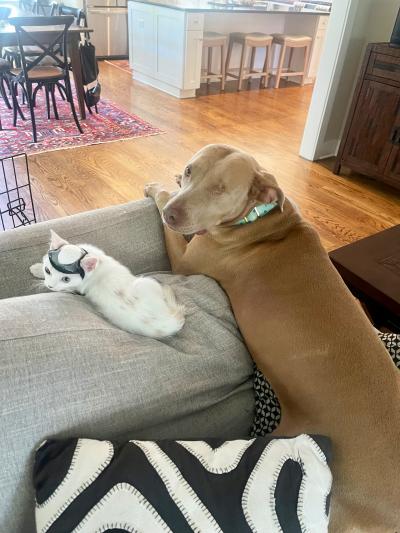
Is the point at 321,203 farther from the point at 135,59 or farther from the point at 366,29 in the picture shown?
the point at 135,59

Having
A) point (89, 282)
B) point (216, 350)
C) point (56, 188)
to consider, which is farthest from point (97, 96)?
point (216, 350)

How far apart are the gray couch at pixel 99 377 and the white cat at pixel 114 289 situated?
40mm

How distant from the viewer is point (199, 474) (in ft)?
2.13

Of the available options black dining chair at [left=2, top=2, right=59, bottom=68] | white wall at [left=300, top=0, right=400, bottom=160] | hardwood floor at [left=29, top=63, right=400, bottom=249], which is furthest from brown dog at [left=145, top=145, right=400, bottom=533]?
black dining chair at [left=2, top=2, right=59, bottom=68]

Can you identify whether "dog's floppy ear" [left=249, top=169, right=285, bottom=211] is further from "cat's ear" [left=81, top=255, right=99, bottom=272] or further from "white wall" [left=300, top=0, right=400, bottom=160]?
"white wall" [left=300, top=0, right=400, bottom=160]

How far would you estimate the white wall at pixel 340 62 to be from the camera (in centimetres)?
317

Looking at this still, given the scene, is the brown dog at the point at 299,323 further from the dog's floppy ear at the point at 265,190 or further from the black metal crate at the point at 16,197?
the black metal crate at the point at 16,197

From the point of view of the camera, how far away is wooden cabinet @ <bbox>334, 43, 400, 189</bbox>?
3021 mm

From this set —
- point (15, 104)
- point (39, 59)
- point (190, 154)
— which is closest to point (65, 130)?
point (15, 104)

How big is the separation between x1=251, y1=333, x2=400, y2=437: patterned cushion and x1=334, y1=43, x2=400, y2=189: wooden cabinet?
2.57 metres

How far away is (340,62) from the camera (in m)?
3.34

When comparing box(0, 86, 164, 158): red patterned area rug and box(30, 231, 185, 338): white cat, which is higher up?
box(30, 231, 185, 338): white cat

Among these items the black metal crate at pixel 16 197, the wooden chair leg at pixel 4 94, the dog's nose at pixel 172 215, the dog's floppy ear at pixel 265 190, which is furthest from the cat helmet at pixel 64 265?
the wooden chair leg at pixel 4 94

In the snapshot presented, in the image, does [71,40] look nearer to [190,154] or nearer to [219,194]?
[190,154]
